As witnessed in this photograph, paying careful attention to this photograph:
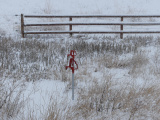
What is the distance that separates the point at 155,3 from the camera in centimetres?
1906

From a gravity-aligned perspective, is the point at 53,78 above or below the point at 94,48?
below

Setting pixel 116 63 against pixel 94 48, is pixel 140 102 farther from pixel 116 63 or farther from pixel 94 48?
pixel 94 48

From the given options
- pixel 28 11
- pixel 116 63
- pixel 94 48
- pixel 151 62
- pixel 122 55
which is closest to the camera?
pixel 116 63

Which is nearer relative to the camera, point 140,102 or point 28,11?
point 140,102

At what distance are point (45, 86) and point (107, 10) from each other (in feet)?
48.8

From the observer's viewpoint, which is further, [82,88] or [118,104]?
[82,88]

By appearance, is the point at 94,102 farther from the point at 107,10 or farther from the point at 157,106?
the point at 107,10

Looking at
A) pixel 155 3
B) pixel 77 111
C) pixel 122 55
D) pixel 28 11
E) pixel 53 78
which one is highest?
pixel 155 3

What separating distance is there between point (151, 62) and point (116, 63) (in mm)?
1086

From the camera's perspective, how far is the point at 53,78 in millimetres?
3832

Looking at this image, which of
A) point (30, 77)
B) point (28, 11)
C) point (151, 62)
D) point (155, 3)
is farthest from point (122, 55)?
point (155, 3)

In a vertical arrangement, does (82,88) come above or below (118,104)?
above

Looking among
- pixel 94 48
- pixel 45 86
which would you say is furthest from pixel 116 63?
pixel 45 86

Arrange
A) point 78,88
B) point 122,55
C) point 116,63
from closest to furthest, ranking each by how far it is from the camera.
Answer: point 78,88 < point 116,63 < point 122,55
